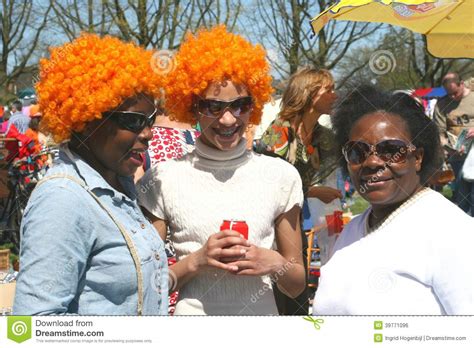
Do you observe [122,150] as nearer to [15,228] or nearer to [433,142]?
[433,142]

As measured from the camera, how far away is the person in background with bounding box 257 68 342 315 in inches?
177

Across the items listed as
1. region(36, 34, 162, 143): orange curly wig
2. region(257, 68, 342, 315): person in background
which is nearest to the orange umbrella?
region(257, 68, 342, 315): person in background

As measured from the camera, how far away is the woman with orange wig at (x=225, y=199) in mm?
2723

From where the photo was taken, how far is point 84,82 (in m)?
2.33

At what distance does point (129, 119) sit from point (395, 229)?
992 mm

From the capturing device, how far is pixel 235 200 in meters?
2.77

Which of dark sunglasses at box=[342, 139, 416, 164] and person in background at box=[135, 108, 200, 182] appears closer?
dark sunglasses at box=[342, 139, 416, 164]

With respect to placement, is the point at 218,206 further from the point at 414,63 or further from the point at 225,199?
the point at 414,63

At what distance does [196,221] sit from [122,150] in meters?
0.55

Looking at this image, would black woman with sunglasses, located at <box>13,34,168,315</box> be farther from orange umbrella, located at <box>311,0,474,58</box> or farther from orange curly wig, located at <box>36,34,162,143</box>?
orange umbrella, located at <box>311,0,474,58</box>

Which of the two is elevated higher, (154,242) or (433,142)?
(433,142)
